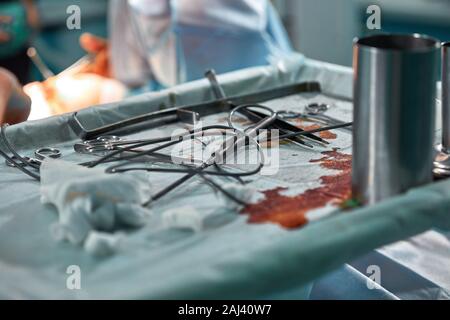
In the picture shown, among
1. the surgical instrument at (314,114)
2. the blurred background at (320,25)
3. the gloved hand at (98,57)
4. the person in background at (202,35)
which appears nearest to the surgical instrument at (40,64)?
the gloved hand at (98,57)

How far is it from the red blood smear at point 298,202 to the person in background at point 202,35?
2.26ft

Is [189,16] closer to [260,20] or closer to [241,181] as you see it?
[260,20]

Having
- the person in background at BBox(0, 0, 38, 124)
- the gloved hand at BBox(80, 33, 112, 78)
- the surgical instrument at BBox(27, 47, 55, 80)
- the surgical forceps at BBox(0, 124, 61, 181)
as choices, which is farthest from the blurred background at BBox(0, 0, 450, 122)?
the surgical forceps at BBox(0, 124, 61, 181)

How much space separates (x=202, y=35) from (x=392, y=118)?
906 mm

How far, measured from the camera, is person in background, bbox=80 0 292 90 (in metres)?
1.35

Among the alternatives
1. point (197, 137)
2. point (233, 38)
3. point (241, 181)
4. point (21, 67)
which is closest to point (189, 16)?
point (233, 38)

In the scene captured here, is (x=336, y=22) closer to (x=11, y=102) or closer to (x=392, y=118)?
(x=11, y=102)

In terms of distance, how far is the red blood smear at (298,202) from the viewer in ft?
1.75

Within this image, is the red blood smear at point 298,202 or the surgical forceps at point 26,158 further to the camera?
the surgical forceps at point 26,158

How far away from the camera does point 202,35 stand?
1390mm

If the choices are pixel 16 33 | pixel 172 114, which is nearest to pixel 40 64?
pixel 16 33

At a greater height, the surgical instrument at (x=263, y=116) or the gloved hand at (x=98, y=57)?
the surgical instrument at (x=263, y=116)

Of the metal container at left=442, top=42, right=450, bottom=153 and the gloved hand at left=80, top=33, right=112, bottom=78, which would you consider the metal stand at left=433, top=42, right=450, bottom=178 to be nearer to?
the metal container at left=442, top=42, right=450, bottom=153

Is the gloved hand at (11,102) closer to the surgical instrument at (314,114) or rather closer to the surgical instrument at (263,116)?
the surgical instrument at (263,116)
